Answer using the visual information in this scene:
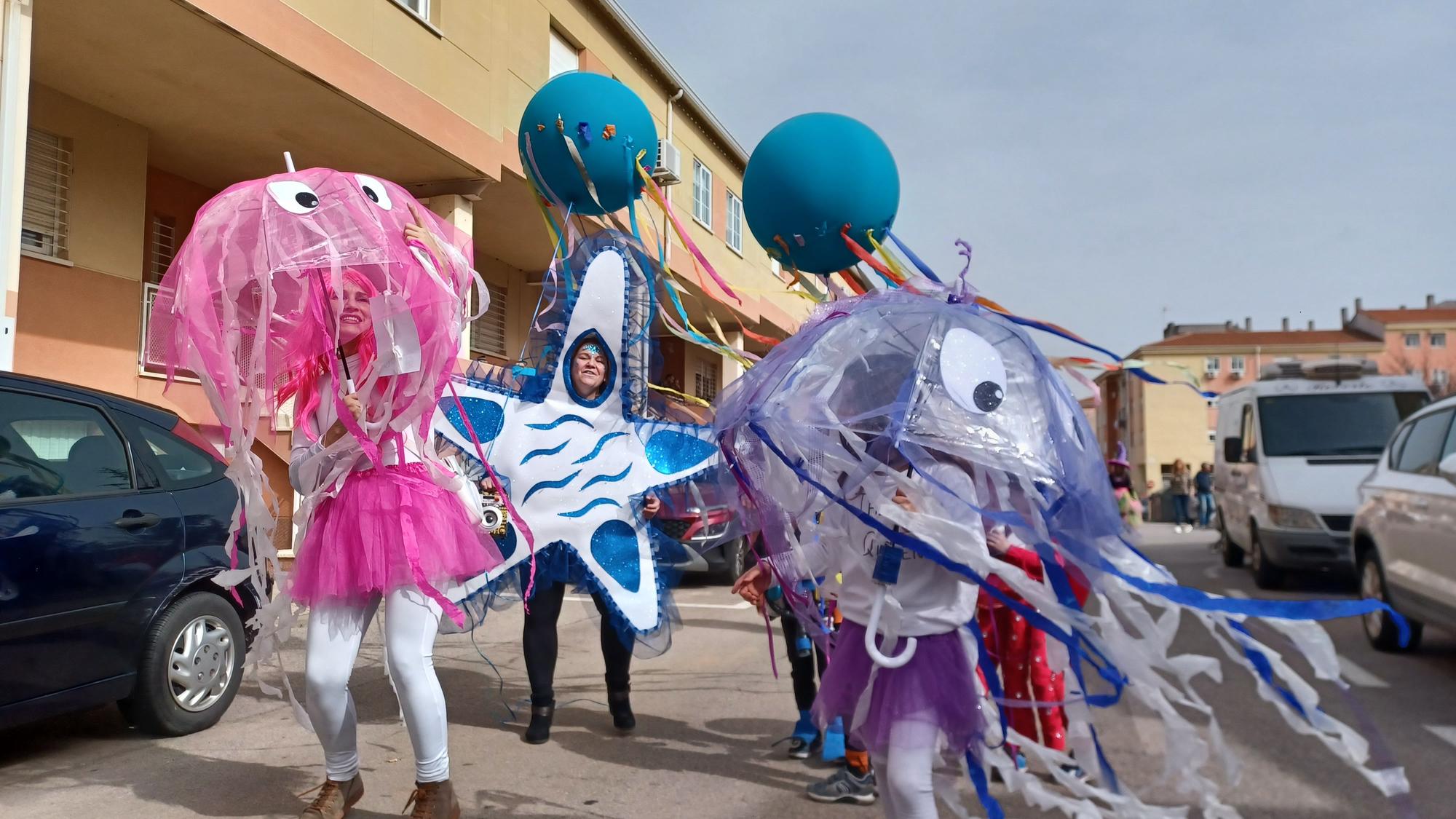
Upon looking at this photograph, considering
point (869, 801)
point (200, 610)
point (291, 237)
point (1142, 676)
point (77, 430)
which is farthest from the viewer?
point (200, 610)

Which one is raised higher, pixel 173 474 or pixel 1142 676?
pixel 173 474

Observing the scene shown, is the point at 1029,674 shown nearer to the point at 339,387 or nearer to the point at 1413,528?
the point at 339,387

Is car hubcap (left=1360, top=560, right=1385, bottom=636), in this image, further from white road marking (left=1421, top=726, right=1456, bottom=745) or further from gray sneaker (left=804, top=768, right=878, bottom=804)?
gray sneaker (left=804, top=768, right=878, bottom=804)

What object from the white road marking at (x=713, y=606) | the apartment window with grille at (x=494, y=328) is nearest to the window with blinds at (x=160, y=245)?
the apartment window with grille at (x=494, y=328)

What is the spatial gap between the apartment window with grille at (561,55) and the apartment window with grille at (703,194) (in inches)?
185

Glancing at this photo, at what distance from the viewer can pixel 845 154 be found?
12.8 feet

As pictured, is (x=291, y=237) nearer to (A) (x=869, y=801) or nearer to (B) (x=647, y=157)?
(B) (x=647, y=157)

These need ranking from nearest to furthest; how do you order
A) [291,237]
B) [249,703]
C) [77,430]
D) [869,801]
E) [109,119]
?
1. [291,237]
2. [869,801]
3. [77,430]
4. [249,703]
5. [109,119]

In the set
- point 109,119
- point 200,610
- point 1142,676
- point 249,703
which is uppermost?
point 109,119

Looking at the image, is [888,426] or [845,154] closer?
[888,426]

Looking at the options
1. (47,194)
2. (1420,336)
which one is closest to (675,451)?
(47,194)

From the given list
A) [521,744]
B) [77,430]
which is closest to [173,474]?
[77,430]

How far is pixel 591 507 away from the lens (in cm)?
444

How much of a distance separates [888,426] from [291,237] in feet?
6.13
